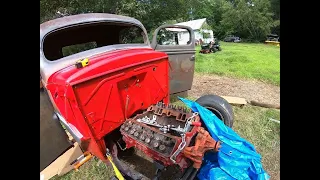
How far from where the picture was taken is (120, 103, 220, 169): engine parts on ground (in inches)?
87.0

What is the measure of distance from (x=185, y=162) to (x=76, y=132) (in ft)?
3.91

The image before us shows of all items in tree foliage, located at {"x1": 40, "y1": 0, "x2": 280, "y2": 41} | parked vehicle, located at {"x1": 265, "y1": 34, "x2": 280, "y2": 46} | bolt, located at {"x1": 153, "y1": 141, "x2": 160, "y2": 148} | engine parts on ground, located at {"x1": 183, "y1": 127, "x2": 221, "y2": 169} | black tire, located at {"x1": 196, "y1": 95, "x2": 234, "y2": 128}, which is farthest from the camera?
parked vehicle, located at {"x1": 265, "y1": 34, "x2": 280, "y2": 46}

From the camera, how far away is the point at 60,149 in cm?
303

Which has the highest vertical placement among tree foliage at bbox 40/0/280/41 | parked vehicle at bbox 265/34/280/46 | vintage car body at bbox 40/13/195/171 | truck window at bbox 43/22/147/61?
tree foliage at bbox 40/0/280/41

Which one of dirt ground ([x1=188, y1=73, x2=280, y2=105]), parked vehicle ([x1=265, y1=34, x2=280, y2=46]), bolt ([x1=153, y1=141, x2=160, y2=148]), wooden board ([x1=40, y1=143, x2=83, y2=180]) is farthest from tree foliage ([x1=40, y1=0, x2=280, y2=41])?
bolt ([x1=153, y1=141, x2=160, y2=148])

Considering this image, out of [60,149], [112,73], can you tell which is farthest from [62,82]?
[60,149]

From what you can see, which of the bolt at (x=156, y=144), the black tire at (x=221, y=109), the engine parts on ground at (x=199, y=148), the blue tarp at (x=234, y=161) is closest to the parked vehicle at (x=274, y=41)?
the black tire at (x=221, y=109)

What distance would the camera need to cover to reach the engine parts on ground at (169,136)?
7.25ft

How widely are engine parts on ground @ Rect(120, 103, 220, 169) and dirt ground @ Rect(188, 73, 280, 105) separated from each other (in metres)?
3.28

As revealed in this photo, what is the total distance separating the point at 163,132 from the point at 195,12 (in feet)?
104

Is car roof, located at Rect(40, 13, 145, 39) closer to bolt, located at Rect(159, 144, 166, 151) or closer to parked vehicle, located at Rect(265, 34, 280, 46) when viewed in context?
bolt, located at Rect(159, 144, 166, 151)

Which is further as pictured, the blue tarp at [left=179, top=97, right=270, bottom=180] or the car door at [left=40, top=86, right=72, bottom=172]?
the car door at [left=40, top=86, right=72, bottom=172]

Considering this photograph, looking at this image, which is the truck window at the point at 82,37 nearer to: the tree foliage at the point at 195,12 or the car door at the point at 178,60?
the car door at the point at 178,60
